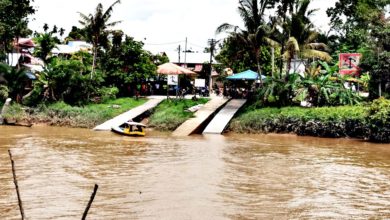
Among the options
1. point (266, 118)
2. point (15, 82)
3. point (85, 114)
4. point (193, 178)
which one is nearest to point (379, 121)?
point (266, 118)

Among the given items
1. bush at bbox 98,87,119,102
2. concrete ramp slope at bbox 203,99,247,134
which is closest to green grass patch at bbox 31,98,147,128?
bush at bbox 98,87,119,102

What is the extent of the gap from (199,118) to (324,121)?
21.0 feet

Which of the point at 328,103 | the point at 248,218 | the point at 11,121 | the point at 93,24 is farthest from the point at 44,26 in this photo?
the point at 248,218

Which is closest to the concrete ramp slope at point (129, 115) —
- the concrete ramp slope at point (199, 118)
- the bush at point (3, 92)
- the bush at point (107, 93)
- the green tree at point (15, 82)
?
the bush at point (107, 93)

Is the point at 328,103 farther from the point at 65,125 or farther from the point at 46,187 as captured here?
the point at 46,187

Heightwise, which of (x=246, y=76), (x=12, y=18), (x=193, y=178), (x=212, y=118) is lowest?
(x=193, y=178)

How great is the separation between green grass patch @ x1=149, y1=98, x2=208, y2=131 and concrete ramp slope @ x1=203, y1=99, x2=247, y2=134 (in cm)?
150

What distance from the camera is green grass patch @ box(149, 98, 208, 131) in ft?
83.7

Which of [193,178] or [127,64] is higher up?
[127,64]

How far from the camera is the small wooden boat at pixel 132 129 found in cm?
2223

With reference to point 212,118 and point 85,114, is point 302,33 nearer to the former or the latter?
point 212,118

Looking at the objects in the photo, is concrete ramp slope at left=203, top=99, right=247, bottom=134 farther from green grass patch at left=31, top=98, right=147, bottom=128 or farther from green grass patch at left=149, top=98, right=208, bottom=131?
green grass patch at left=31, top=98, right=147, bottom=128

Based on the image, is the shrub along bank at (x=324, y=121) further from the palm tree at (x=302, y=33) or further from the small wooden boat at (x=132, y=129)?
the small wooden boat at (x=132, y=129)

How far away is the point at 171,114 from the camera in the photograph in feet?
88.2
